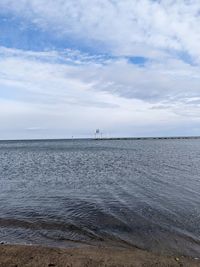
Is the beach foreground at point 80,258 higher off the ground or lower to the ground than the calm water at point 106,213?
higher

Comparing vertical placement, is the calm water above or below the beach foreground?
below

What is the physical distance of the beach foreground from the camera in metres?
8.64

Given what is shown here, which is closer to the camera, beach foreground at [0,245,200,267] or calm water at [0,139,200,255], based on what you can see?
beach foreground at [0,245,200,267]

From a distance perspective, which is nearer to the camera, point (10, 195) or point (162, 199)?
point (162, 199)

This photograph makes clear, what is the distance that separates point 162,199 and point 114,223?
602 centimetres

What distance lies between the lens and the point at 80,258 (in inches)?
358

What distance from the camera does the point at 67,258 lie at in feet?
29.6

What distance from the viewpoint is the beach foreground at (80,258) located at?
340 inches

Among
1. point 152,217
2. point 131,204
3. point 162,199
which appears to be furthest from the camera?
point 162,199

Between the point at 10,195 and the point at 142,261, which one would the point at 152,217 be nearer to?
the point at 142,261

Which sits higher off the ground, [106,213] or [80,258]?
[80,258]

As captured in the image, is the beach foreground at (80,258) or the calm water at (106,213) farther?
the calm water at (106,213)

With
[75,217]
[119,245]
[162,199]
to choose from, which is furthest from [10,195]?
[119,245]

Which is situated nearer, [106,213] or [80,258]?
[80,258]
